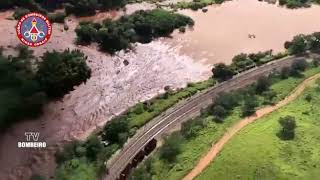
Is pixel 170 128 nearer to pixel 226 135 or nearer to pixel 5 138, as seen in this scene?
pixel 226 135

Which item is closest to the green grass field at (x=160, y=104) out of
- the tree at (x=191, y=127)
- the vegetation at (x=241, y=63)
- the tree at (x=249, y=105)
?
the vegetation at (x=241, y=63)

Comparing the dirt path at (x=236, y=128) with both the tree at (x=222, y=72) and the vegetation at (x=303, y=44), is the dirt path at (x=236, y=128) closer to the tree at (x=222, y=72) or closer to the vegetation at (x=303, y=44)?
the vegetation at (x=303, y=44)

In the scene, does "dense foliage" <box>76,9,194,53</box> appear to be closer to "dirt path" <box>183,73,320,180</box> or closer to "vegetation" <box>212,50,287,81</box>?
"vegetation" <box>212,50,287,81</box>

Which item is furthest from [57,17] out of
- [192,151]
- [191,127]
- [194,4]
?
[192,151]

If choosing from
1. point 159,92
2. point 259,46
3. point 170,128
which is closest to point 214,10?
point 259,46

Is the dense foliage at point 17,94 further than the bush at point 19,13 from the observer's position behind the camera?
No

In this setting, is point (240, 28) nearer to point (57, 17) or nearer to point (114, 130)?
point (57, 17)
